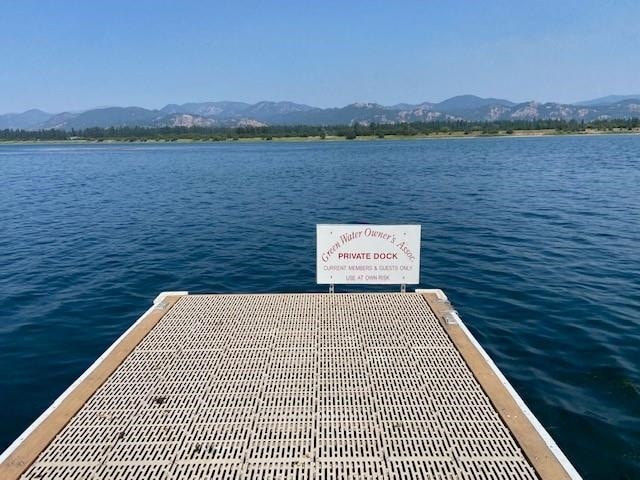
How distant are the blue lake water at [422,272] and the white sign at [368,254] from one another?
10.1 feet

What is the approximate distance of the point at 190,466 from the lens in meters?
6.21

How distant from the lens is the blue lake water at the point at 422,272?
10.3 m

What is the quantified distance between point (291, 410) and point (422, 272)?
41.9ft

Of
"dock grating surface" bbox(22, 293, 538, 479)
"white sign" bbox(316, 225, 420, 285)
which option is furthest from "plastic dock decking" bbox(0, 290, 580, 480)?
"white sign" bbox(316, 225, 420, 285)

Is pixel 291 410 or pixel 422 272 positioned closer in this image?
pixel 291 410

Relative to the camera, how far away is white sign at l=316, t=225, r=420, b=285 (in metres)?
12.8

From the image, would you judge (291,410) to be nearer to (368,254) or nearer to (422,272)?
(368,254)

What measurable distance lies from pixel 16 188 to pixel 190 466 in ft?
176

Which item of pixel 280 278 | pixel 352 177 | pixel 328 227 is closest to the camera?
pixel 328 227

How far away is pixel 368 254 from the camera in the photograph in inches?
513

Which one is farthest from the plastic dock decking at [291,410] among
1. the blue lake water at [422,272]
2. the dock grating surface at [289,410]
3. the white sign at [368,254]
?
the blue lake water at [422,272]

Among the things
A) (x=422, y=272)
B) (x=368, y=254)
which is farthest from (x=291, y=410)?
(x=422, y=272)

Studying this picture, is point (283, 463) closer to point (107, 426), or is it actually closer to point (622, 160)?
point (107, 426)

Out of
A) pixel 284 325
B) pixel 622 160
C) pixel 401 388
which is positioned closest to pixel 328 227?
pixel 284 325
